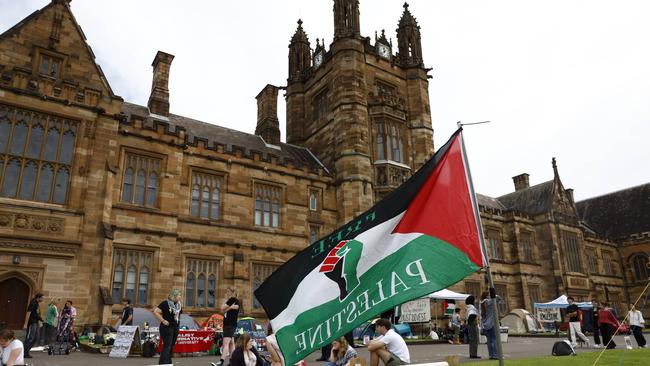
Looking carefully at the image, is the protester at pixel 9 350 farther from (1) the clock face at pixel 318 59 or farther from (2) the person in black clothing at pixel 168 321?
(1) the clock face at pixel 318 59

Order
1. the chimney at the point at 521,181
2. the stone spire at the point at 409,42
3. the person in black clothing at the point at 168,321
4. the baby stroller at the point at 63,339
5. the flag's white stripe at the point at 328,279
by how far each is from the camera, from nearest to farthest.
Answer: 1. the flag's white stripe at the point at 328,279
2. the person in black clothing at the point at 168,321
3. the baby stroller at the point at 63,339
4. the stone spire at the point at 409,42
5. the chimney at the point at 521,181

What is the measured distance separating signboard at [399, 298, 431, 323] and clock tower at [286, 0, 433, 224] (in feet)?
18.4

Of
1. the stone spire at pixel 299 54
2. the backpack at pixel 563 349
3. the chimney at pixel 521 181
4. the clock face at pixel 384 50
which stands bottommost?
the backpack at pixel 563 349

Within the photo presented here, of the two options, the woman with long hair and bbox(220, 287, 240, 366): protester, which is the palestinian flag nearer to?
the woman with long hair

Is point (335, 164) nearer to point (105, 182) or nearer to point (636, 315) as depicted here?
point (105, 182)

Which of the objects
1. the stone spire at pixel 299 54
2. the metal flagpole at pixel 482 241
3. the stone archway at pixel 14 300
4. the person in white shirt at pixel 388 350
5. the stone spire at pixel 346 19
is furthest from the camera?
the stone spire at pixel 299 54

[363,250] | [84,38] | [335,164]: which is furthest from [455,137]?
[335,164]

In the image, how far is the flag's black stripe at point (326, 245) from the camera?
492 cm

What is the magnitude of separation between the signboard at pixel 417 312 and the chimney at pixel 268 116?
42.8 ft

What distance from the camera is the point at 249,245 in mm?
21625

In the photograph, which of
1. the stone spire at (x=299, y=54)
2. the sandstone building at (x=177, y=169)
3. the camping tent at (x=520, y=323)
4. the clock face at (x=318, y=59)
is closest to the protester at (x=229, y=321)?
the sandstone building at (x=177, y=169)

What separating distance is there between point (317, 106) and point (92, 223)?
18.6m

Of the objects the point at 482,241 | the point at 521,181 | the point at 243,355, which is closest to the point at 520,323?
the point at 521,181

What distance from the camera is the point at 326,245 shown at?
5.05 m
